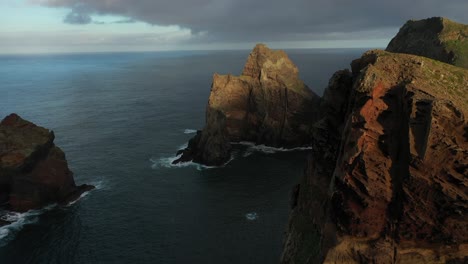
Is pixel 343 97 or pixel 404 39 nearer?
pixel 343 97

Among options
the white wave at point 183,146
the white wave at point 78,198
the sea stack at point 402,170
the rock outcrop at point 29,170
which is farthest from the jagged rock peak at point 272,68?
the sea stack at point 402,170

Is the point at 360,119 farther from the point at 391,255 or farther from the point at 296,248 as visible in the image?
the point at 296,248

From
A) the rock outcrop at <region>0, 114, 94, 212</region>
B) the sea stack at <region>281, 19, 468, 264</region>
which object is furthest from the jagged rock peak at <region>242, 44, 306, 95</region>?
the sea stack at <region>281, 19, 468, 264</region>

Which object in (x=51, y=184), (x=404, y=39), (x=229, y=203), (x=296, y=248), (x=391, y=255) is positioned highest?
(x=404, y=39)

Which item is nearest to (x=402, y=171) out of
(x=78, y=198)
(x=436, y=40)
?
(x=436, y=40)

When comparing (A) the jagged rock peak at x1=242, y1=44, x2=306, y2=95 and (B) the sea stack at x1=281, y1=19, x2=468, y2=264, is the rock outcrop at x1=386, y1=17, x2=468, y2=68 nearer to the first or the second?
(A) the jagged rock peak at x1=242, y1=44, x2=306, y2=95

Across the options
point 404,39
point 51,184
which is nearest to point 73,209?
point 51,184

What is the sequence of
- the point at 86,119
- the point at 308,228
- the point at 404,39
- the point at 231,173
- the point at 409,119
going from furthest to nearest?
the point at 86,119
the point at 231,173
the point at 404,39
the point at 308,228
the point at 409,119
